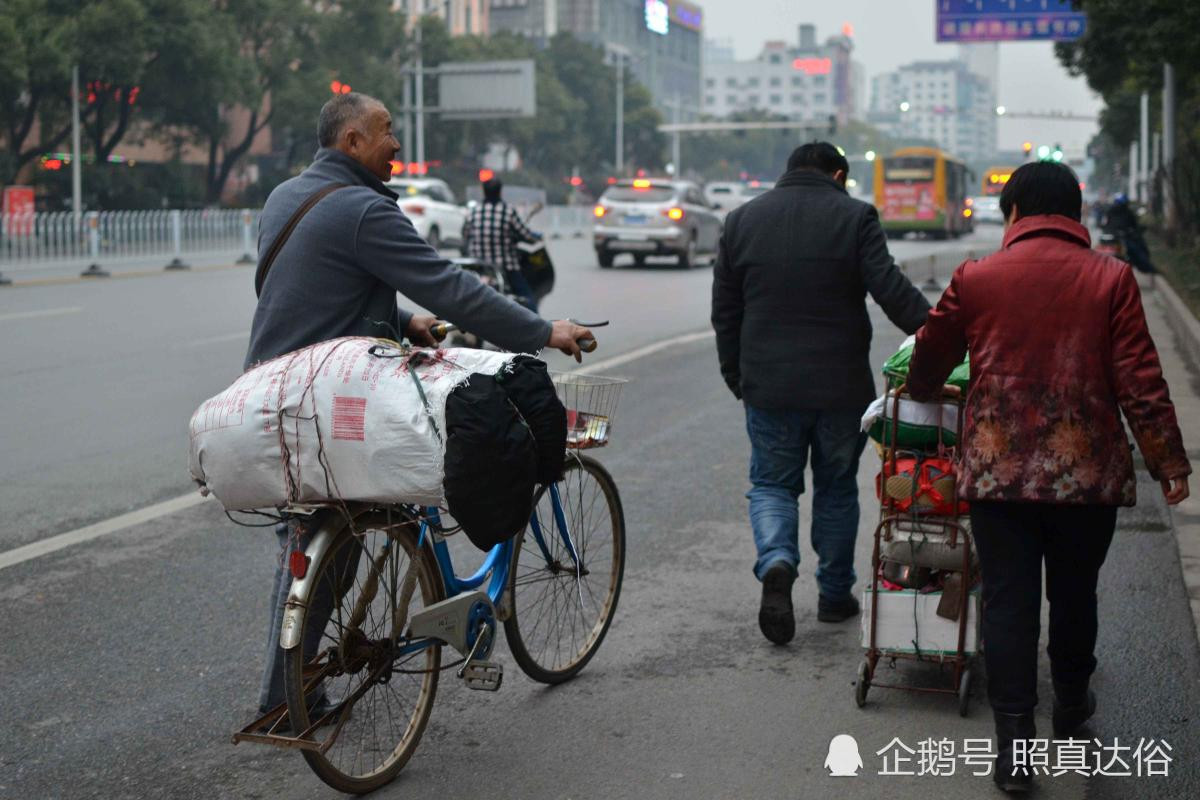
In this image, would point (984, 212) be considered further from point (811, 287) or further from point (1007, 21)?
point (811, 287)

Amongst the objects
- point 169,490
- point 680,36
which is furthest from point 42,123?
point 680,36

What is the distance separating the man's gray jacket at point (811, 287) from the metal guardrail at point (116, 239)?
67.2 feet

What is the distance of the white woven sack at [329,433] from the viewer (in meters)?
3.81

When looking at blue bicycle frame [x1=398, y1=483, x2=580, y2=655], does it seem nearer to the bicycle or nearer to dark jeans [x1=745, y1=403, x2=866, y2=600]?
the bicycle

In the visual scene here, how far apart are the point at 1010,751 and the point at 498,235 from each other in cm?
1120

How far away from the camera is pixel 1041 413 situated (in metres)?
4.11

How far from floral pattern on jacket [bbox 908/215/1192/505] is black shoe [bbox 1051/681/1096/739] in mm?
654

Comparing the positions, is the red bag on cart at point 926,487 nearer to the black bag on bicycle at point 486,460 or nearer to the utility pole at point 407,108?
the black bag on bicycle at point 486,460

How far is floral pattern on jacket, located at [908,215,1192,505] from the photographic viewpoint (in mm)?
4062

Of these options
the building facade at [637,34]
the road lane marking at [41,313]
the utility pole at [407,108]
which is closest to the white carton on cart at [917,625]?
the road lane marking at [41,313]

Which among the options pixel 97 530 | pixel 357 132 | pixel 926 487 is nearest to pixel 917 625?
pixel 926 487

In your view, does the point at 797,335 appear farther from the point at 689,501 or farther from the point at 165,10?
the point at 165,10

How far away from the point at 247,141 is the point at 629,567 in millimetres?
47780

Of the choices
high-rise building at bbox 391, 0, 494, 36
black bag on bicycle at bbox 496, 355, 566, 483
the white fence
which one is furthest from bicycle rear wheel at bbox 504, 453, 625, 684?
high-rise building at bbox 391, 0, 494, 36
